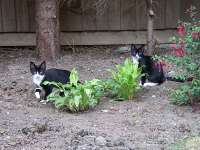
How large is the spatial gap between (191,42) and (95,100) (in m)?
1.57

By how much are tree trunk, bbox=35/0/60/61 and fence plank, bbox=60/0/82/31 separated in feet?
4.92

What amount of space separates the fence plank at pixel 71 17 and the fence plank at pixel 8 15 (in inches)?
41.3

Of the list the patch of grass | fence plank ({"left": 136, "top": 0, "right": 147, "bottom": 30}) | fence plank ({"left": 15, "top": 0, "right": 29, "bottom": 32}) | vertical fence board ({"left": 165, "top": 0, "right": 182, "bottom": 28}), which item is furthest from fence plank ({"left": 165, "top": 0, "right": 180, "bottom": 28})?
the patch of grass

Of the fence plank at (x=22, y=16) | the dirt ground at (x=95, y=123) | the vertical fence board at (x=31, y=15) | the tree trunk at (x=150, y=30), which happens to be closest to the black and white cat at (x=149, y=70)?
the dirt ground at (x=95, y=123)

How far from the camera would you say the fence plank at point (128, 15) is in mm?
11438

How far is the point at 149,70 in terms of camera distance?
29.2 feet

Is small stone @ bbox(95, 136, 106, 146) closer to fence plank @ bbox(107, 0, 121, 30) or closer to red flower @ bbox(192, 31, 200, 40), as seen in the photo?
red flower @ bbox(192, 31, 200, 40)

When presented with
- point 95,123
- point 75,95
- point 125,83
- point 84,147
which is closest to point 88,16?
point 125,83

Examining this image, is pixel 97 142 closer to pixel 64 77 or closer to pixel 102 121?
pixel 102 121

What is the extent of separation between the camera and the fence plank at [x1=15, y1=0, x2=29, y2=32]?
37.4ft

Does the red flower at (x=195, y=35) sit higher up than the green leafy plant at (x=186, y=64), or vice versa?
the red flower at (x=195, y=35)

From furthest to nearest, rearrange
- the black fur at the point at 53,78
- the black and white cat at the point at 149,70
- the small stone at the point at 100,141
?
the black and white cat at the point at 149,70 → the black fur at the point at 53,78 → the small stone at the point at 100,141

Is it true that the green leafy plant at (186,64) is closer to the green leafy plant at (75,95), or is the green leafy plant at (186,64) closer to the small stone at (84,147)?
the green leafy plant at (75,95)

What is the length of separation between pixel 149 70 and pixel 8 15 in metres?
4.00
